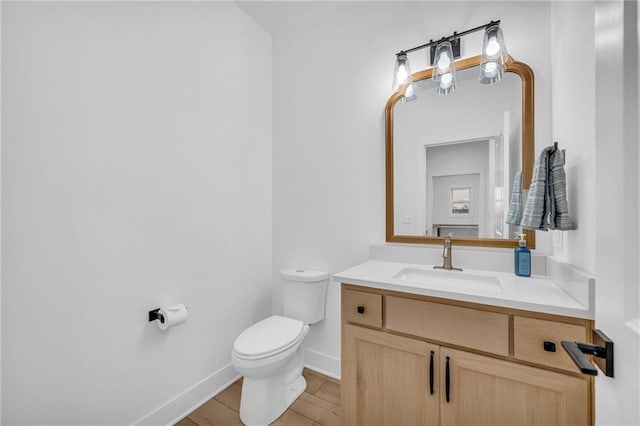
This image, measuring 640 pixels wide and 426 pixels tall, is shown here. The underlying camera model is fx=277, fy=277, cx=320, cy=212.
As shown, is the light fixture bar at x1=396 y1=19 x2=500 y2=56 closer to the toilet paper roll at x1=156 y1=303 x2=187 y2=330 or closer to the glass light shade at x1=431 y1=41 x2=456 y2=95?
the glass light shade at x1=431 y1=41 x2=456 y2=95

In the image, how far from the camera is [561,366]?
0.91m

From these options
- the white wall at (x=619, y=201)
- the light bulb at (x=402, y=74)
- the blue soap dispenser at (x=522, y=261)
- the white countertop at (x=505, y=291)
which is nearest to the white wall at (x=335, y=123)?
the light bulb at (x=402, y=74)


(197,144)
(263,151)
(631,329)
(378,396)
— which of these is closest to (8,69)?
(197,144)

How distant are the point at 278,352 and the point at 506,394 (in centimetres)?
101

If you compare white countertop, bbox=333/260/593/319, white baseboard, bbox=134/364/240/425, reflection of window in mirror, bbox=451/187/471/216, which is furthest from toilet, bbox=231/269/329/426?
reflection of window in mirror, bbox=451/187/471/216

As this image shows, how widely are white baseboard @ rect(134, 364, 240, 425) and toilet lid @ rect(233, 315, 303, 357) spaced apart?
47 cm

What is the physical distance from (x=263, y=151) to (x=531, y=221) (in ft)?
5.82

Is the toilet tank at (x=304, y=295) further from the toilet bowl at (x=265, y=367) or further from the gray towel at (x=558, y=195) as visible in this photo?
the gray towel at (x=558, y=195)

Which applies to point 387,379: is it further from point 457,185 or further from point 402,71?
point 402,71

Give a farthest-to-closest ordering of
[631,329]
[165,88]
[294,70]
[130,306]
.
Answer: [294,70]
[165,88]
[130,306]
[631,329]

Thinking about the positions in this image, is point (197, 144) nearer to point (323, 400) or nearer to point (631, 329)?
point (323, 400)

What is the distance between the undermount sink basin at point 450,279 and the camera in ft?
4.36

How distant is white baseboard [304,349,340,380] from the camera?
1.97 metres

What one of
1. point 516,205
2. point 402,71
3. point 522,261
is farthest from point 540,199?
point 402,71
